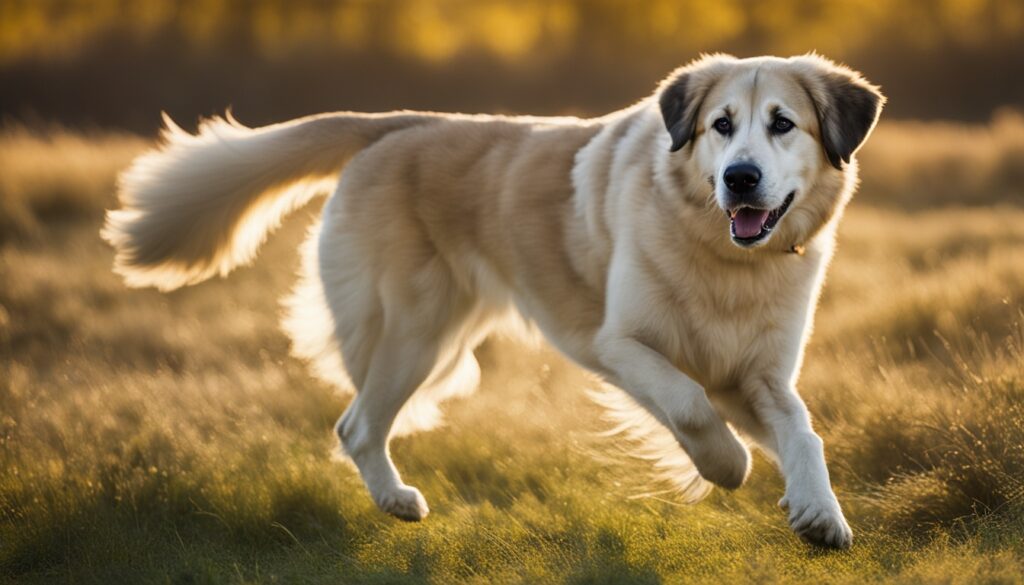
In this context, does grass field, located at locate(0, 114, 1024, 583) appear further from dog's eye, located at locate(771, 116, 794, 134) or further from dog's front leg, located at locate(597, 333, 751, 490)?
dog's eye, located at locate(771, 116, 794, 134)

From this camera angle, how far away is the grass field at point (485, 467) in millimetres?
4242

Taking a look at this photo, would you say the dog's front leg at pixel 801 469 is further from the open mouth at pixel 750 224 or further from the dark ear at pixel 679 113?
the dark ear at pixel 679 113

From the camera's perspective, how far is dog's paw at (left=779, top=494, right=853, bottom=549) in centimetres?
378

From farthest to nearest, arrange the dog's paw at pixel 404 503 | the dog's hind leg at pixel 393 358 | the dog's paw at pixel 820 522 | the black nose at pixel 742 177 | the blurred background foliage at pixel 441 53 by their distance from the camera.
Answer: the blurred background foliage at pixel 441 53
the dog's hind leg at pixel 393 358
the dog's paw at pixel 404 503
the black nose at pixel 742 177
the dog's paw at pixel 820 522

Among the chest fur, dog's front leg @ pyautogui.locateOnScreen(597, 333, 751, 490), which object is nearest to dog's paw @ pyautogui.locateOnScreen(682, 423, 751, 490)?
dog's front leg @ pyautogui.locateOnScreen(597, 333, 751, 490)

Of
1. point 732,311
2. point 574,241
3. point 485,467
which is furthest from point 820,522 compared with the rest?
point 485,467

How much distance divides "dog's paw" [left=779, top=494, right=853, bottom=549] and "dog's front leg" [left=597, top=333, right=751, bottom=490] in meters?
0.28

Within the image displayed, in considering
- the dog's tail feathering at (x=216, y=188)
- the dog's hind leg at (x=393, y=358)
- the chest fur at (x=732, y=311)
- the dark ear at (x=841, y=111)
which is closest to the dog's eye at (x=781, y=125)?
the dark ear at (x=841, y=111)

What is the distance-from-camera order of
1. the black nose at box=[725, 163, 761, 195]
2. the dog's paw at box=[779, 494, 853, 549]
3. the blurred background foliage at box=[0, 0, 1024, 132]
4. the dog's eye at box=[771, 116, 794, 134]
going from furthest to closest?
the blurred background foliage at box=[0, 0, 1024, 132] → the dog's eye at box=[771, 116, 794, 134] → the black nose at box=[725, 163, 761, 195] → the dog's paw at box=[779, 494, 853, 549]

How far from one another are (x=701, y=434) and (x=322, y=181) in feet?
7.45

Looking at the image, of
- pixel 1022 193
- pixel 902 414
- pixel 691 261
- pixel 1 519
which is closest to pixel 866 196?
pixel 1022 193

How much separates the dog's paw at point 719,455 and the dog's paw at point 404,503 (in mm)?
1294

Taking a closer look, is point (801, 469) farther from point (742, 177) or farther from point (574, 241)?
point (574, 241)

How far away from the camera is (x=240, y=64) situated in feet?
66.9
